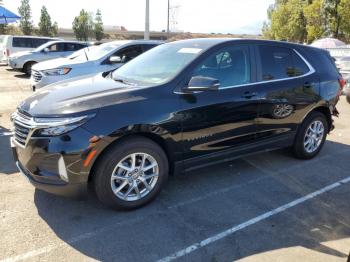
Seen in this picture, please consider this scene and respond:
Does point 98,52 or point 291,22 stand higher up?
point 291,22

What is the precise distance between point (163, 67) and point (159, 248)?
2.09 m

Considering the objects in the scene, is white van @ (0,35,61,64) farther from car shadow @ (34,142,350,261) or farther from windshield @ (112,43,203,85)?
car shadow @ (34,142,350,261)

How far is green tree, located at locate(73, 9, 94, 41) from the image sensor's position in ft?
192

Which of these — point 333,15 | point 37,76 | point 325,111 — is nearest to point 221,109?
point 325,111

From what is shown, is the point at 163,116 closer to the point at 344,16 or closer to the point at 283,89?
the point at 283,89

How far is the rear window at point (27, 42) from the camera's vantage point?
1783cm

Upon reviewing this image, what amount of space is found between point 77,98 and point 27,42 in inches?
644

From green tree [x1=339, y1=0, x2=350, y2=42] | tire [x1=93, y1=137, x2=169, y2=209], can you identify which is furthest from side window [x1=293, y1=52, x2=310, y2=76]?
green tree [x1=339, y1=0, x2=350, y2=42]

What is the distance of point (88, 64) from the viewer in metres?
9.08

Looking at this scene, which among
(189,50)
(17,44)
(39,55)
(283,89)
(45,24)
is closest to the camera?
(189,50)

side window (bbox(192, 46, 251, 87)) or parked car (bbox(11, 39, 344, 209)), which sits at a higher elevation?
side window (bbox(192, 46, 251, 87))

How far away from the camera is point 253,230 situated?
3529 millimetres

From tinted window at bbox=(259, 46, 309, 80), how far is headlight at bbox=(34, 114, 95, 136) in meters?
2.43

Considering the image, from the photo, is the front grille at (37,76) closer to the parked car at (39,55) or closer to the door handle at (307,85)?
the door handle at (307,85)
